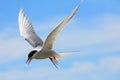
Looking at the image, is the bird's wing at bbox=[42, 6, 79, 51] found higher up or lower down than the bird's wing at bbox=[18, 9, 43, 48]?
lower down

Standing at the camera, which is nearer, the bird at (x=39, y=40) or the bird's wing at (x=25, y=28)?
the bird at (x=39, y=40)

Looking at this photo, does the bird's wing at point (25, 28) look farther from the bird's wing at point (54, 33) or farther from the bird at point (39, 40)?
the bird's wing at point (54, 33)

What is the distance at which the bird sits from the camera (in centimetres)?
1160

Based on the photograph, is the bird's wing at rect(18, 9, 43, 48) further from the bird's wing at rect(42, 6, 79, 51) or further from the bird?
the bird's wing at rect(42, 6, 79, 51)

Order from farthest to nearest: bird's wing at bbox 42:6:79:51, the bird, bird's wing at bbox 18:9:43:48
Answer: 1. bird's wing at bbox 18:9:43:48
2. the bird
3. bird's wing at bbox 42:6:79:51

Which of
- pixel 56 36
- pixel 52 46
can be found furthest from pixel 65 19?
pixel 52 46

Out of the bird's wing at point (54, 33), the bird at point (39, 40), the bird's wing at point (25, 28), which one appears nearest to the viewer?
the bird's wing at point (54, 33)

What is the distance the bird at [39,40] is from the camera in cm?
1160

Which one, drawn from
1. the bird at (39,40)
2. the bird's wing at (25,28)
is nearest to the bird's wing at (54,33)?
the bird at (39,40)

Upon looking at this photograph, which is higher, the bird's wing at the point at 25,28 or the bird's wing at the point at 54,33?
the bird's wing at the point at 25,28

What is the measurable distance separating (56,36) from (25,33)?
440 cm

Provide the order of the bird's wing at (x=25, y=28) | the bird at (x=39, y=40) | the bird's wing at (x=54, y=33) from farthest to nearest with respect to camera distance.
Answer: the bird's wing at (x=25, y=28)
the bird at (x=39, y=40)
the bird's wing at (x=54, y=33)

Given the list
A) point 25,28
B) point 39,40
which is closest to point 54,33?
point 39,40

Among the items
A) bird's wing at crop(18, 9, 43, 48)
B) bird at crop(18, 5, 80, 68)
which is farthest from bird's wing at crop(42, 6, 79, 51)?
bird's wing at crop(18, 9, 43, 48)
